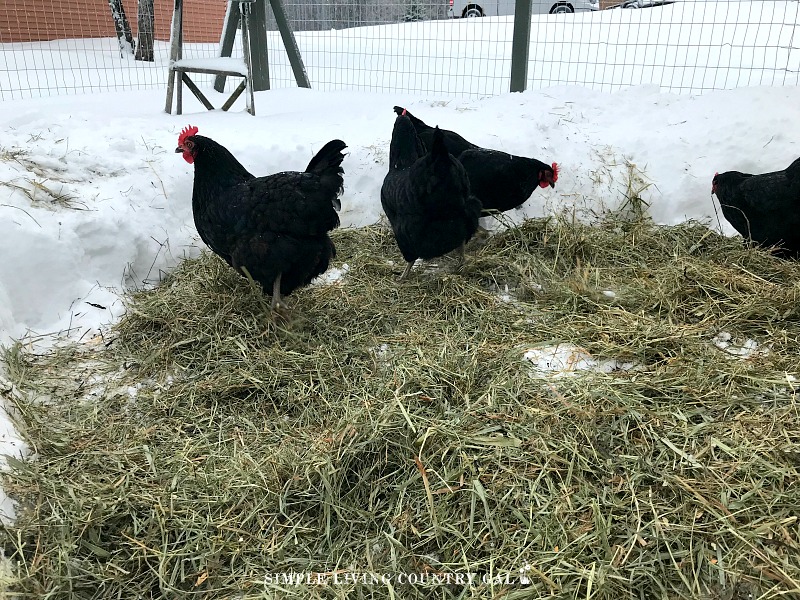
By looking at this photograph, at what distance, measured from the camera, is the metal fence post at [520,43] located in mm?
5844

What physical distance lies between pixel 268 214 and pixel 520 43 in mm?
4387

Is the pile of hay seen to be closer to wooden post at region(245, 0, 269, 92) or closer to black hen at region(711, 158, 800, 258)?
black hen at region(711, 158, 800, 258)

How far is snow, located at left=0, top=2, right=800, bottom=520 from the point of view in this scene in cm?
321

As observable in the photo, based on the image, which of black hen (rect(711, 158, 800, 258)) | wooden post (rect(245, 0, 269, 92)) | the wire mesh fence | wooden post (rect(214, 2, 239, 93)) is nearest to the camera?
black hen (rect(711, 158, 800, 258))

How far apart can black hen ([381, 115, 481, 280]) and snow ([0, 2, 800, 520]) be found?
63 centimetres

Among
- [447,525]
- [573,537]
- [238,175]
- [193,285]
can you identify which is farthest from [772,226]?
[193,285]

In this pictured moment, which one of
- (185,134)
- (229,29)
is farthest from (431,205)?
(229,29)

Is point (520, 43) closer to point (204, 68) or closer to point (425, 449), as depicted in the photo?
point (204, 68)

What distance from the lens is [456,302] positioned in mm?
3447

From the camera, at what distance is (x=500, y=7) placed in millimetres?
8320

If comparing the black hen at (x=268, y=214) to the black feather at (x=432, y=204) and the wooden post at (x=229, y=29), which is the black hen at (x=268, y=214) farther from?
the wooden post at (x=229, y=29)

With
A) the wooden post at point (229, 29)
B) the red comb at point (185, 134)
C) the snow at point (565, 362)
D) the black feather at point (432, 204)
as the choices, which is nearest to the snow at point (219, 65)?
the wooden post at point (229, 29)

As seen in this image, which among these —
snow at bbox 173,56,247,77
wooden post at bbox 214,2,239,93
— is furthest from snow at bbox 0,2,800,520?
wooden post at bbox 214,2,239,93

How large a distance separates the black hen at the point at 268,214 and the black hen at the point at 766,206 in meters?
2.96
